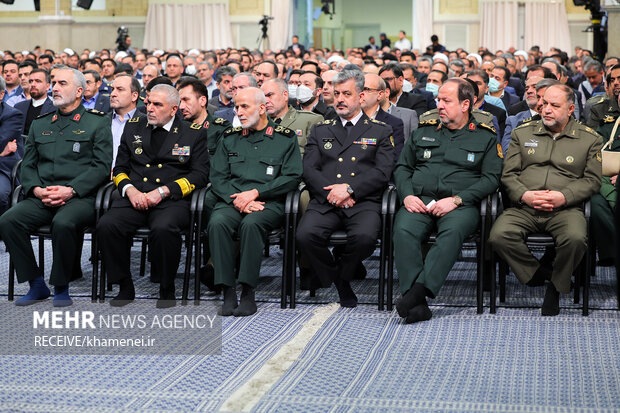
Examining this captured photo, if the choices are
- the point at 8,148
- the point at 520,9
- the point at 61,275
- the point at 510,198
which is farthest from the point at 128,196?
the point at 520,9

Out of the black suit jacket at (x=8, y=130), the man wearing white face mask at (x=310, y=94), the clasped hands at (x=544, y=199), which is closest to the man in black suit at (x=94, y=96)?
the black suit jacket at (x=8, y=130)

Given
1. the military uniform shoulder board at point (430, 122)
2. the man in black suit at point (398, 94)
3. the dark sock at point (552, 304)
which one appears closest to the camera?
the dark sock at point (552, 304)

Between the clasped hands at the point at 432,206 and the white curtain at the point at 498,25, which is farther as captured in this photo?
the white curtain at the point at 498,25

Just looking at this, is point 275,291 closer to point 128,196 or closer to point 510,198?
point 128,196

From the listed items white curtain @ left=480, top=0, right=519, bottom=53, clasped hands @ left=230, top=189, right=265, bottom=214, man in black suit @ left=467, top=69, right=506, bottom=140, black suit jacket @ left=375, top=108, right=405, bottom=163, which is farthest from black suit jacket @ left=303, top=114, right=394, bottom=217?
white curtain @ left=480, top=0, right=519, bottom=53

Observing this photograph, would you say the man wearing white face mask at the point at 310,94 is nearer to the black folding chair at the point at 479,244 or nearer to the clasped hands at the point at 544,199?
the black folding chair at the point at 479,244

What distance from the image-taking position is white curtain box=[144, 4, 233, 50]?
22859 millimetres

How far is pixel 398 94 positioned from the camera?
23.4ft

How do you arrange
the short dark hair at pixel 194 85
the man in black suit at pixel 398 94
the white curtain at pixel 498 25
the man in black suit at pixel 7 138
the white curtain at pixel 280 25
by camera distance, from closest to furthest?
the short dark hair at pixel 194 85
the man in black suit at pixel 7 138
the man in black suit at pixel 398 94
the white curtain at pixel 498 25
the white curtain at pixel 280 25

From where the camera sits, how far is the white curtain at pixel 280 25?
73.8 ft

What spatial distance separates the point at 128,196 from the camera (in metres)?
5.02

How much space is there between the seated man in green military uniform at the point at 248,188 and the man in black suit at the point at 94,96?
2.74 metres

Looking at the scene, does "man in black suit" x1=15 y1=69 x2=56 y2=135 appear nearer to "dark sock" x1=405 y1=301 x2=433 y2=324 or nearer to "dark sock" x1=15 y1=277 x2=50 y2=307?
"dark sock" x1=15 y1=277 x2=50 y2=307

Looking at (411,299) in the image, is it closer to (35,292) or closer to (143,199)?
(143,199)
